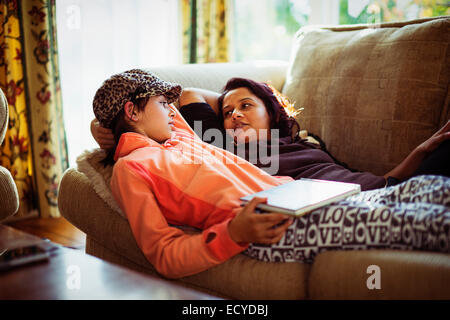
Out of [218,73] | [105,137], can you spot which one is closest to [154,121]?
[105,137]

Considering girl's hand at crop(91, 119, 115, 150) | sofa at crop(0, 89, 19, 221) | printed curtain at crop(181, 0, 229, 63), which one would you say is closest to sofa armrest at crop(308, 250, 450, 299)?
girl's hand at crop(91, 119, 115, 150)

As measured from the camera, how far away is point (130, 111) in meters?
1.33

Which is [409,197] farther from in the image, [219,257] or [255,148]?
[255,148]

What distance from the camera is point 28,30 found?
7.42 feet

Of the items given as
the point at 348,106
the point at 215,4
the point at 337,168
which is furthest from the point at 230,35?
the point at 337,168

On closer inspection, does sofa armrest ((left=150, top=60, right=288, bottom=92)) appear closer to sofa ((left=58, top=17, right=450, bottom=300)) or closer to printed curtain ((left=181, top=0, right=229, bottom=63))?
sofa ((left=58, top=17, right=450, bottom=300))

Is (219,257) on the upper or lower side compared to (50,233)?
upper

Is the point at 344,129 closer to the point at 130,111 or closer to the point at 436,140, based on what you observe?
the point at 436,140

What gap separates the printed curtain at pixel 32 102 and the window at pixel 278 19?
1.36 metres

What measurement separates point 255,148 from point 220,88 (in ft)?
1.46

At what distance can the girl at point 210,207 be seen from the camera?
95cm

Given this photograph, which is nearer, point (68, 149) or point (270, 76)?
point (270, 76)

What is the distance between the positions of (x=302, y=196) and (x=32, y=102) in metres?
1.82
